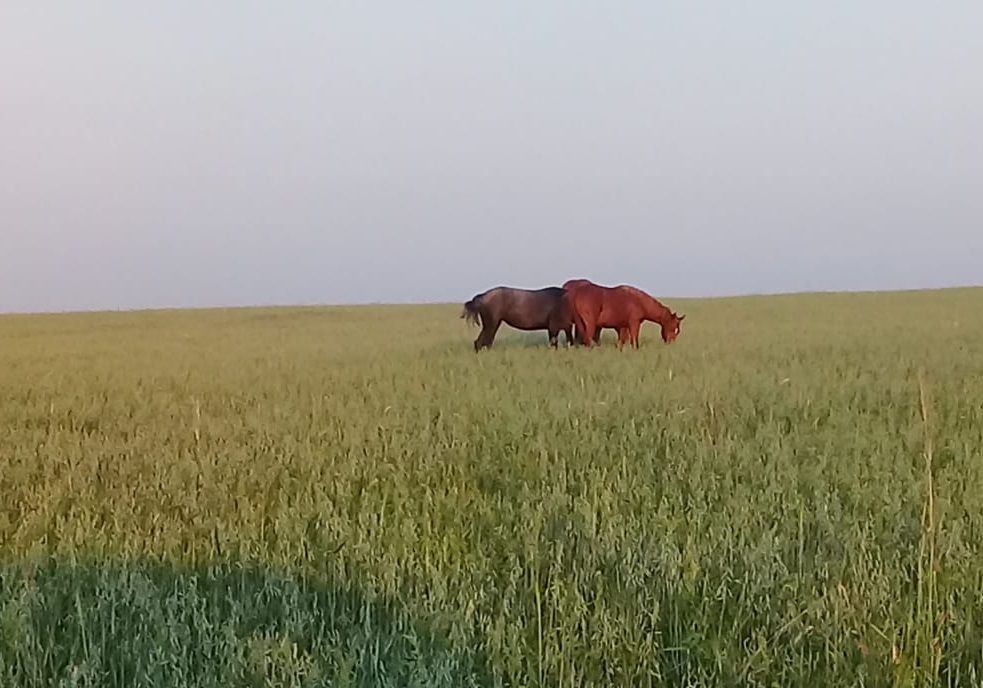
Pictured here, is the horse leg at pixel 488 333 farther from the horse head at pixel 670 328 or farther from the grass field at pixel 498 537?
the grass field at pixel 498 537

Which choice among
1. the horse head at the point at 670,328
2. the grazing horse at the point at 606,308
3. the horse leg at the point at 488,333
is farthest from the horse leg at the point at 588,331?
the horse leg at the point at 488,333

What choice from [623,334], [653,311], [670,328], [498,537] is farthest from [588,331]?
[498,537]

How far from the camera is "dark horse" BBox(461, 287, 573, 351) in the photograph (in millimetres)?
12758

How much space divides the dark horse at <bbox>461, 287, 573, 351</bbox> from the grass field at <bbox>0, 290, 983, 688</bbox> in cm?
586

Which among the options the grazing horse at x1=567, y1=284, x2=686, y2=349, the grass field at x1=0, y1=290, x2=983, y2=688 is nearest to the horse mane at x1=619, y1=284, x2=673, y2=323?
the grazing horse at x1=567, y1=284, x2=686, y2=349

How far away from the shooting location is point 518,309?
42.0 feet

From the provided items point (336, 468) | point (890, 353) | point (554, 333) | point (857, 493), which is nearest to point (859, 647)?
point (857, 493)

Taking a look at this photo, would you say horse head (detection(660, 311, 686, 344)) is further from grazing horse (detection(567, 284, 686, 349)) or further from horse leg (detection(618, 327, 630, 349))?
horse leg (detection(618, 327, 630, 349))

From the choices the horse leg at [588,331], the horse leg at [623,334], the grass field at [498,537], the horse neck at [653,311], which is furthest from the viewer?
the horse neck at [653,311]

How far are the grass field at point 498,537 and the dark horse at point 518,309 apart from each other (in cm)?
586

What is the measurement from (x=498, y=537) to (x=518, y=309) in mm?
9860

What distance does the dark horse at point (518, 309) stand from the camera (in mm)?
12758

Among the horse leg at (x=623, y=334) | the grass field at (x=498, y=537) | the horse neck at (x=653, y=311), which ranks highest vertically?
the horse neck at (x=653, y=311)

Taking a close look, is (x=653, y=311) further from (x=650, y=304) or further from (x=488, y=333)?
(x=488, y=333)
